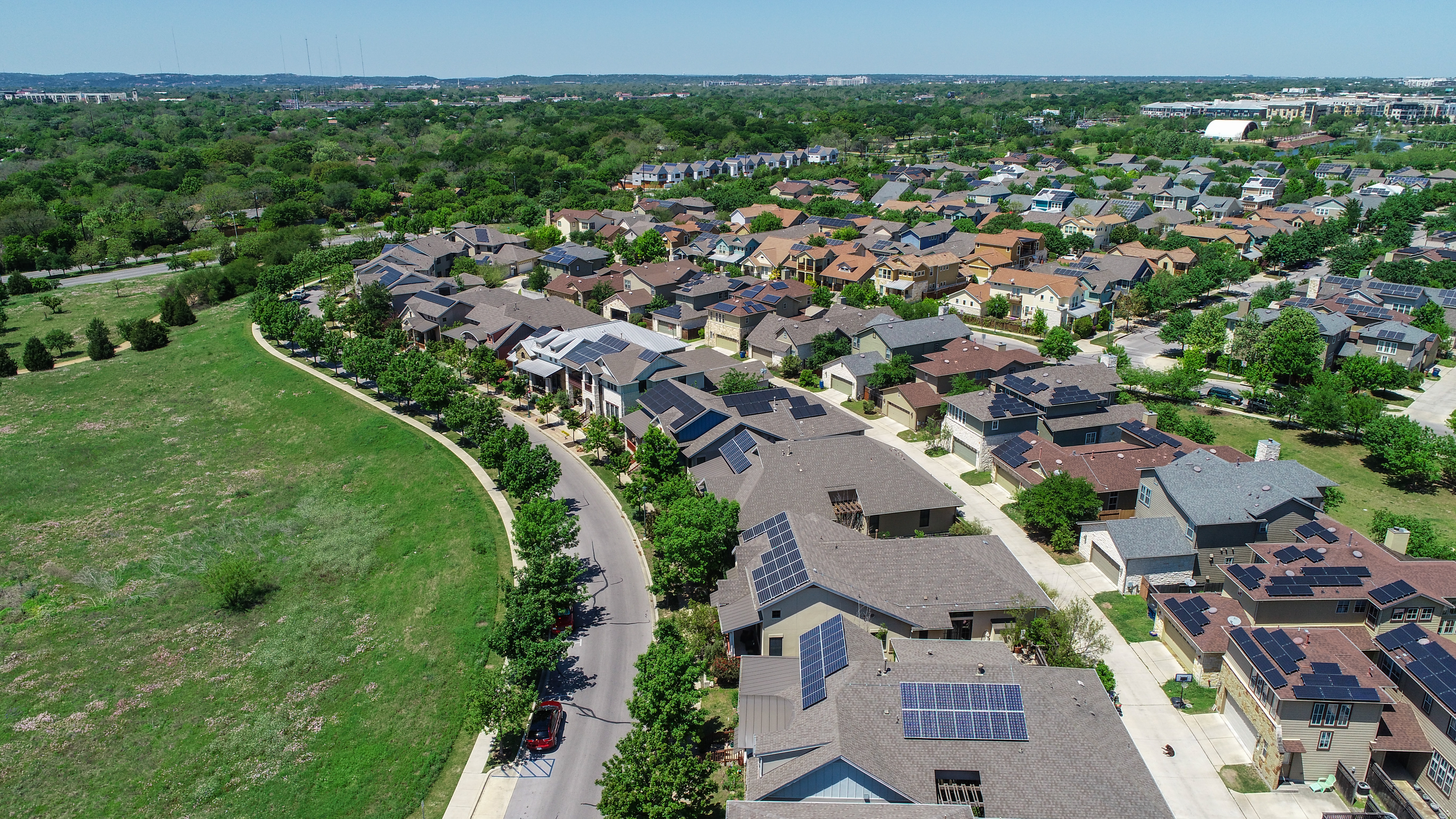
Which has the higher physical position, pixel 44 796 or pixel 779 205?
pixel 779 205

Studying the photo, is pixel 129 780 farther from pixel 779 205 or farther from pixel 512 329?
pixel 779 205

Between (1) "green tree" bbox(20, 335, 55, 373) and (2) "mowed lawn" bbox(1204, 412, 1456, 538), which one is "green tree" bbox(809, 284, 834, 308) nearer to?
(2) "mowed lawn" bbox(1204, 412, 1456, 538)

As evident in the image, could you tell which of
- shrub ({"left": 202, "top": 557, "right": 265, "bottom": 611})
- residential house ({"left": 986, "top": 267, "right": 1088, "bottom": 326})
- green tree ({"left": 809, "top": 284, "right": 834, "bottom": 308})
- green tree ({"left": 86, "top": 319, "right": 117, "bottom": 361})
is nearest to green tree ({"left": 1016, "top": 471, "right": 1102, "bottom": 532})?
residential house ({"left": 986, "top": 267, "right": 1088, "bottom": 326})

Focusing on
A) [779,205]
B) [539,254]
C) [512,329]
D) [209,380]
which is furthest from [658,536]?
[779,205]

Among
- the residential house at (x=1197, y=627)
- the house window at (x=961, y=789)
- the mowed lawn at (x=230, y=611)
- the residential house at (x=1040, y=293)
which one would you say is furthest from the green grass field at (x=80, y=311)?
the residential house at (x=1197, y=627)

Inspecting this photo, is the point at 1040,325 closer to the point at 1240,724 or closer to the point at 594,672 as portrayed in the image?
the point at 1240,724
